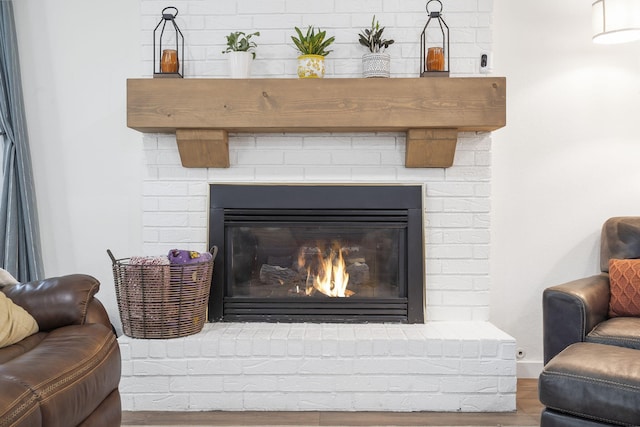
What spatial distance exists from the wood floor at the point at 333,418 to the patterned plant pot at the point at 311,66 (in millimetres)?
1580

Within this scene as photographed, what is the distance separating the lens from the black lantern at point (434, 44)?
2.83 metres

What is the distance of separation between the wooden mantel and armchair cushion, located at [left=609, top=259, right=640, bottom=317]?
871 mm

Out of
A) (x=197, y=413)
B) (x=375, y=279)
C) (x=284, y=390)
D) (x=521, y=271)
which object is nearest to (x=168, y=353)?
(x=197, y=413)

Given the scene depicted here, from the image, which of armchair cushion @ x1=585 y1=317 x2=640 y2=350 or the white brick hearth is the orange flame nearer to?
the white brick hearth

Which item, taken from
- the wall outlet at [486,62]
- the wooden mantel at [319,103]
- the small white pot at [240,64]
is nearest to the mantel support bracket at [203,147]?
the wooden mantel at [319,103]

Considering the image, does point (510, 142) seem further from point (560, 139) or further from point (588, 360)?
point (588, 360)

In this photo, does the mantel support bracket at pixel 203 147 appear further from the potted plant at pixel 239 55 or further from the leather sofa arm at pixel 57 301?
the leather sofa arm at pixel 57 301

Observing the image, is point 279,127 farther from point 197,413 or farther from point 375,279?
point 197,413

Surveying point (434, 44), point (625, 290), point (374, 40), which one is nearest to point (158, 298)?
point (374, 40)

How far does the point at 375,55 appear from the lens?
283cm

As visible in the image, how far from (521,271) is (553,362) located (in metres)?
1.25

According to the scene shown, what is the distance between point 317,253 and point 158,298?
2.77 ft

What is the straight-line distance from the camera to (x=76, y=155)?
125 inches

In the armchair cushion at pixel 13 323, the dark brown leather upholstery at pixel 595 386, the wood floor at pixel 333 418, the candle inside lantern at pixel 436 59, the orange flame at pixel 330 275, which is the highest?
the candle inside lantern at pixel 436 59
